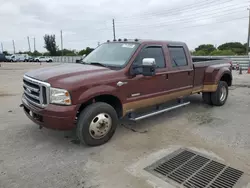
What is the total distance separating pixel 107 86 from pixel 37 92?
1153mm

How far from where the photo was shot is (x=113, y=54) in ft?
15.2

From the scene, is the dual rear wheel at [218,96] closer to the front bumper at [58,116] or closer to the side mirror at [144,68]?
the side mirror at [144,68]

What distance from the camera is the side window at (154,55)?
14.7 ft

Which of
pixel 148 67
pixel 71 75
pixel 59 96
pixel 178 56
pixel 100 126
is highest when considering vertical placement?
pixel 178 56

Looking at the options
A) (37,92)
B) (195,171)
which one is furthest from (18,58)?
(195,171)

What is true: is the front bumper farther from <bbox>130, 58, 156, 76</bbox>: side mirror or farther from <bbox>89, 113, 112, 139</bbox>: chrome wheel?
<bbox>130, 58, 156, 76</bbox>: side mirror

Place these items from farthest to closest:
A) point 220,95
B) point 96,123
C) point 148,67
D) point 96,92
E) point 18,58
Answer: point 18,58 → point 220,95 → point 148,67 → point 96,123 → point 96,92

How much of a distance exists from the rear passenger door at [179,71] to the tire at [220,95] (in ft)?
3.54

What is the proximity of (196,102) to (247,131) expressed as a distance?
258 centimetres

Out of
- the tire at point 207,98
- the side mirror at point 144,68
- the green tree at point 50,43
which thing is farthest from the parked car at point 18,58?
the side mirror at point 144,68

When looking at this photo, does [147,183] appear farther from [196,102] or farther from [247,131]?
[196,102]

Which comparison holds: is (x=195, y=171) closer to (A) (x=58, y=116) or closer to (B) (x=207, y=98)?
(A) (x=58, y=116)

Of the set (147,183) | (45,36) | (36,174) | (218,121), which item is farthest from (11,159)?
(45,36)

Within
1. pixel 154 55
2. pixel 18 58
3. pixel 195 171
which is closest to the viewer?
pixel 195 171
